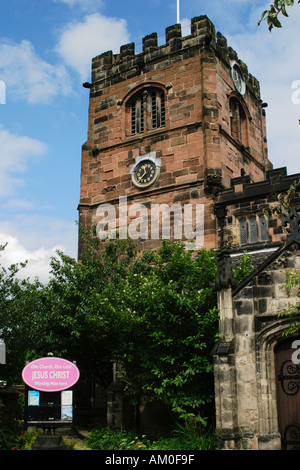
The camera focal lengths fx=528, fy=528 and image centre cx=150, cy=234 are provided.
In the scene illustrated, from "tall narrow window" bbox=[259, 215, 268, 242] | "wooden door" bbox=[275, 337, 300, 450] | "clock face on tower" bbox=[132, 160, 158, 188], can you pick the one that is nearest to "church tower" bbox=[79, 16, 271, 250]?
"clock face on tower" bbox=[132, 160, 158, 188]

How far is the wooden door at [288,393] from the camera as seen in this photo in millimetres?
12500

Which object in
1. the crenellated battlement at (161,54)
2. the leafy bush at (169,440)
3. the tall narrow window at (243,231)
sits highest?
→ the crenellated battlement at (161,54)

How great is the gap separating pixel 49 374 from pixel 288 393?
5.70 metres

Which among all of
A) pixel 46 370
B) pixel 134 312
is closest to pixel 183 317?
pixel 134 312

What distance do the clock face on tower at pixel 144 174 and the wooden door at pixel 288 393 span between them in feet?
47.1

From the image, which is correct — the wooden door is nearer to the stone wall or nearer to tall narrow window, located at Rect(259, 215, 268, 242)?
the stone wall

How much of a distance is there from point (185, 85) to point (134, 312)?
14.2 metres

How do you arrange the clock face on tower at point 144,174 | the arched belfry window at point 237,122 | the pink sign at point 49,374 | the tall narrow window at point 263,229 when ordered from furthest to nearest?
the arched belfry window at point 237,122 < the clock face on tower at point 144,174 < the tall narrow window at point 263,229 < the pink sign at point 49,374

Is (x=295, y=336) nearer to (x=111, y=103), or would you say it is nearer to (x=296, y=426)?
(x=296, y=426)

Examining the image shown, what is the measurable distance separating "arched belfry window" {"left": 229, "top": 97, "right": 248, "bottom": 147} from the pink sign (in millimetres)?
19524

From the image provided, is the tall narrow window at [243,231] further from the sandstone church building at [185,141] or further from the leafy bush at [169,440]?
the leafy bush at [169,440]

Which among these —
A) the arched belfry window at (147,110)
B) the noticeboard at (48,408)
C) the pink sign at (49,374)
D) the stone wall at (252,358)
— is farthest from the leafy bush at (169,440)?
the arched belfry window at (147,110)

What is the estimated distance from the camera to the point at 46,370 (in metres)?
11.6

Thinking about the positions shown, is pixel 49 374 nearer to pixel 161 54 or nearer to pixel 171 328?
pixel 171 328
